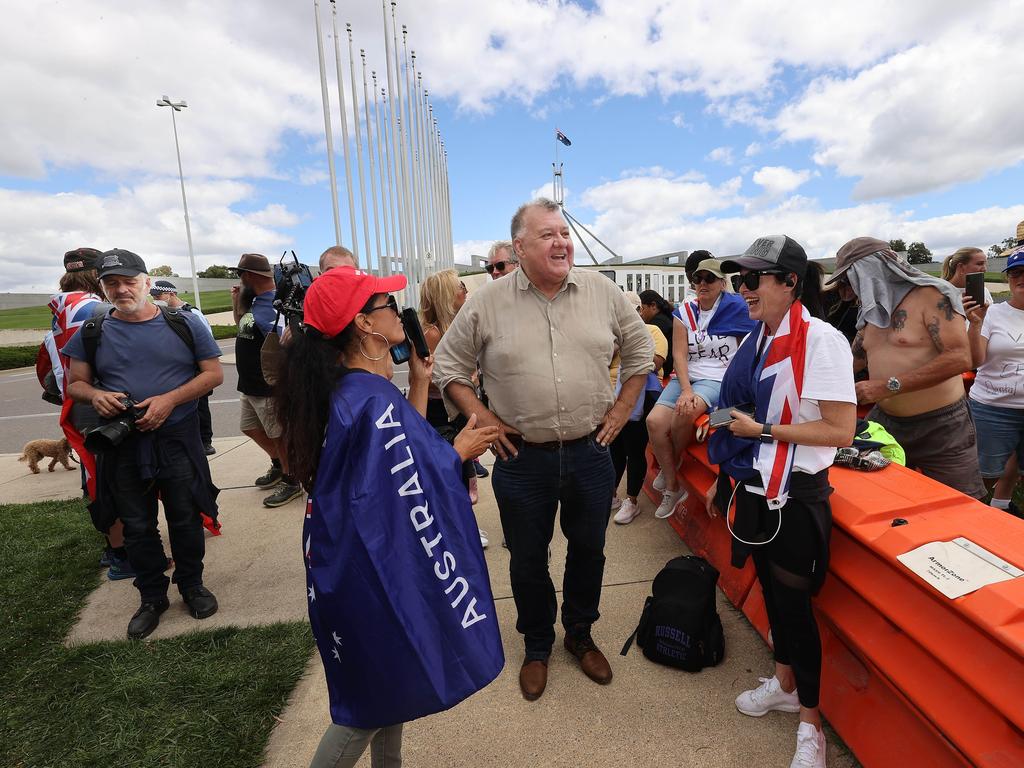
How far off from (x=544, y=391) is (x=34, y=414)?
12386mm

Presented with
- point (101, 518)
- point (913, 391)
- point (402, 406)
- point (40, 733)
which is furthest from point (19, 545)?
point (913, 391)

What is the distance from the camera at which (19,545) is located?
410cm

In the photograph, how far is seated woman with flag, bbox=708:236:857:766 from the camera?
1854 mm

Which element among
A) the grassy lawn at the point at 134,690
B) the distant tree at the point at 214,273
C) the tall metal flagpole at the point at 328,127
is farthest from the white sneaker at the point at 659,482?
the distant tree at the point at 214,273

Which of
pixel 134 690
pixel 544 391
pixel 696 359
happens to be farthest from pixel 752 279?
pixel 134 690

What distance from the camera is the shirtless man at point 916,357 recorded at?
8.36ft

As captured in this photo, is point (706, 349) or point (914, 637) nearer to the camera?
point (914, 637)

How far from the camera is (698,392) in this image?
12.6 ft

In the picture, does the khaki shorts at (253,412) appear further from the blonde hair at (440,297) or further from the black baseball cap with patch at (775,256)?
the black baseball cap with patch at (775,256)

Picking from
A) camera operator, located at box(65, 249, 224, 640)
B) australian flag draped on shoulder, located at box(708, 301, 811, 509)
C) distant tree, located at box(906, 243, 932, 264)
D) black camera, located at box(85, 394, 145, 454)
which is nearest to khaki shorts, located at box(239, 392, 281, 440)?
camera operator, located at box(65, 249, 224, 640)

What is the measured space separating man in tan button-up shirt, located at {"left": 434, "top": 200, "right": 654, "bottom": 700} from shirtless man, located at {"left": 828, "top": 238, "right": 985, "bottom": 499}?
1.21 metres

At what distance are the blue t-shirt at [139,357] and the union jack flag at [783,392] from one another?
3.18 meters

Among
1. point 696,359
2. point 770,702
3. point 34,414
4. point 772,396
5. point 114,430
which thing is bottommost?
point 34,414

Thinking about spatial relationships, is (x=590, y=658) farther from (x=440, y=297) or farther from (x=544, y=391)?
(x=440, y=297)
